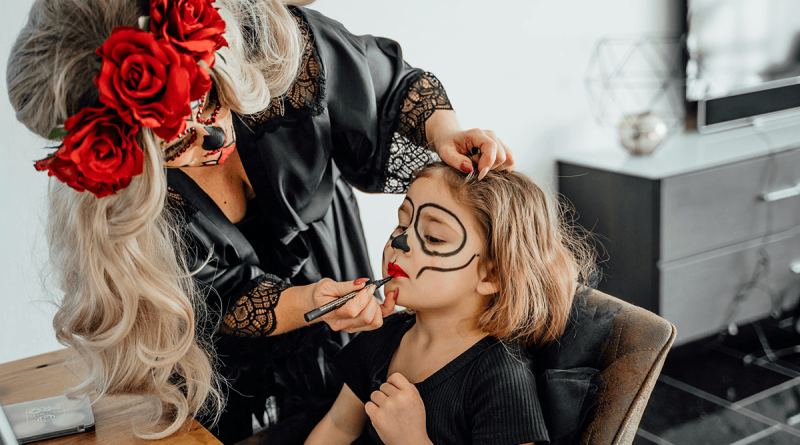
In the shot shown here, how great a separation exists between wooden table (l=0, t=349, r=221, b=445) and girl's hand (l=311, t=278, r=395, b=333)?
10.6 inches

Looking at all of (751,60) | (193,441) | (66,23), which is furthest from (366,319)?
(751,60)

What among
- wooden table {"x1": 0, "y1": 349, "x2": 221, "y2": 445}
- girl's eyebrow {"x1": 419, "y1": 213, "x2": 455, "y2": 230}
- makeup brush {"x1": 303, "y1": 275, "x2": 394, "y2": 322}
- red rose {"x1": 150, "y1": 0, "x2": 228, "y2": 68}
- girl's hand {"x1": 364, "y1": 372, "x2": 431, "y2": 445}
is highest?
red rose {"x1": 150, "y1": 0, "x2": 228, "y2": 68}

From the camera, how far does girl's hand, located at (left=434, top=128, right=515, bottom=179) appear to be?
3.33 ft

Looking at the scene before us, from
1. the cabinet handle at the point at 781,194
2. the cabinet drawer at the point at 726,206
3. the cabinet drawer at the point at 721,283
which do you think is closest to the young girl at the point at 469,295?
the cabinet drawer at the point at 726,206

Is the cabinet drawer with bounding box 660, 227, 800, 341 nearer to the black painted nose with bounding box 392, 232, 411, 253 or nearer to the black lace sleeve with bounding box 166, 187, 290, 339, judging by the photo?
the black painted nose with bounding box 392, 232, 411, 253

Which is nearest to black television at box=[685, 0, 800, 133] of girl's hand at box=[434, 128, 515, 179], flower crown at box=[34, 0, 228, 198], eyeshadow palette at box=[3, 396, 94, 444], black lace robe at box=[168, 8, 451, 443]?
black lace robe at box=[168, 8, 451, 443]

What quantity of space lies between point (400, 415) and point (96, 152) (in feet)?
2.03

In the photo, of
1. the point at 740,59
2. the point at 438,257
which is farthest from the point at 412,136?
the point at 740,59

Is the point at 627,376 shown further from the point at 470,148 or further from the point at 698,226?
the point at 698,226

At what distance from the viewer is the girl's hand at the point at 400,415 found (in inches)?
39.6

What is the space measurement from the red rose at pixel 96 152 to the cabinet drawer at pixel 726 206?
6.44ft

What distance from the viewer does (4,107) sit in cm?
167

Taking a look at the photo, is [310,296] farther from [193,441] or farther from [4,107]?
[4,107]

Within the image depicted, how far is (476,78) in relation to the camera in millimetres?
2426
